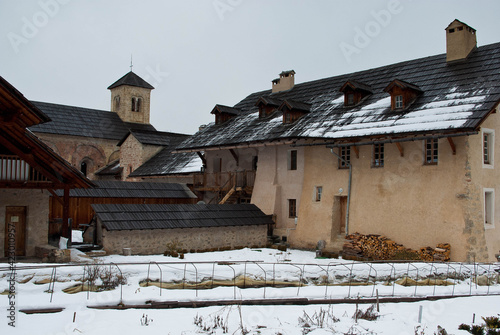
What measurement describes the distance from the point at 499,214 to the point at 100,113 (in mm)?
41745

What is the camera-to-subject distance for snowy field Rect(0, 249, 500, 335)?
1074cm

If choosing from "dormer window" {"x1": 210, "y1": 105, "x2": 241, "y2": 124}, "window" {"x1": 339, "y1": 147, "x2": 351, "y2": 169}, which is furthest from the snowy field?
"dormer window" {"x1": 210, "y1": 105, "x2": 241, "y2": 124}

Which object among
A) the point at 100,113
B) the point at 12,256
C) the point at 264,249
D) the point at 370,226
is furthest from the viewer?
the point at 100,113

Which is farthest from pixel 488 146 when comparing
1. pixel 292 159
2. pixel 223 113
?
pixel 223 113

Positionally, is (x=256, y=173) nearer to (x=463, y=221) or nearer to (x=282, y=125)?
(x=282, y=125)

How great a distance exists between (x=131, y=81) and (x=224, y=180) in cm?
3180

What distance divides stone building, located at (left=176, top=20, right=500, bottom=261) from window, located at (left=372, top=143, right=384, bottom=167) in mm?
40

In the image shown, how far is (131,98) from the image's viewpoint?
5672 centimetres

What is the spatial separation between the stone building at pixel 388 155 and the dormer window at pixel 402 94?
0.13 ft

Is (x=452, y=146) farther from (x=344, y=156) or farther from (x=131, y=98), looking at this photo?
(x=131, y=98)

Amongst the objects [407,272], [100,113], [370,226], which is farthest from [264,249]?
[100,113]

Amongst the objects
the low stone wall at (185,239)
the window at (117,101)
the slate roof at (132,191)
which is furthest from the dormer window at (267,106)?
the window at (117,101)

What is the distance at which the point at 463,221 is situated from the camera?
1819 cm

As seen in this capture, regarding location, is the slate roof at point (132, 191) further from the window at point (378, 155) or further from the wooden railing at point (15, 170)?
the window at point (378, 155)
